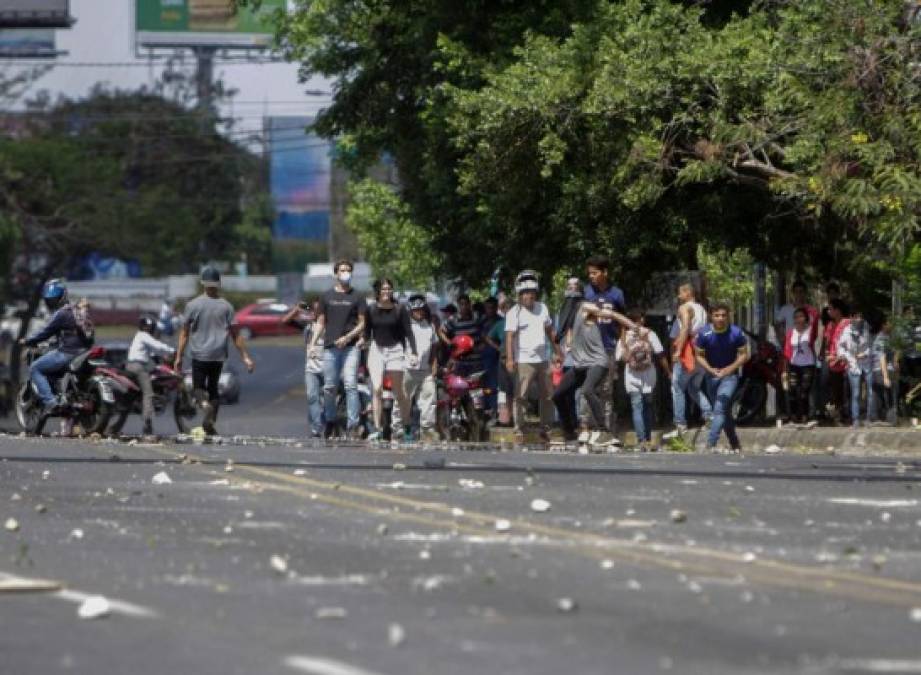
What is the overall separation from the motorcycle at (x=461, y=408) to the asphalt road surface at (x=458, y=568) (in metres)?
9.51

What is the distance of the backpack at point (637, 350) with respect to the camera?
2547cm

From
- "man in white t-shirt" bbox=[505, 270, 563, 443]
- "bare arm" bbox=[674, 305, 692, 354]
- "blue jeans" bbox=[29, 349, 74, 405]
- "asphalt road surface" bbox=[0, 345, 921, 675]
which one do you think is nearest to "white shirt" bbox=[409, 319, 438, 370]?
"man in white t-shirt" bbox=[505, 270, 563, 443]

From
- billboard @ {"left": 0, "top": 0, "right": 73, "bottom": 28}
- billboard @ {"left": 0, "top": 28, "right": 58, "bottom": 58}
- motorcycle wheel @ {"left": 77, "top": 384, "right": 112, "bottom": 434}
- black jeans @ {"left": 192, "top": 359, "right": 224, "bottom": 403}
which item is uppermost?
billboard @ {"left": 0, "top": 28, "right": 58, "bottom": 58}

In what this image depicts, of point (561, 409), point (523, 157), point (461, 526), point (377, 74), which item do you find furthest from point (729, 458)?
point (377, 74)

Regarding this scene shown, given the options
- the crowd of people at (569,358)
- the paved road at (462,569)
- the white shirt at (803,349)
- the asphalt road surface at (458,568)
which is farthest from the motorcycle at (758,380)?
the paved road at (462,569)

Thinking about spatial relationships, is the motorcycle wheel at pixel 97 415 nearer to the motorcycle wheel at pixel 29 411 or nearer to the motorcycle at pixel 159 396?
the motorcycle at pixel 159 396

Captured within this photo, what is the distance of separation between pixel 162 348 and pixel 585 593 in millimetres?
19256

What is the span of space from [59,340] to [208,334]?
2156 millimetres

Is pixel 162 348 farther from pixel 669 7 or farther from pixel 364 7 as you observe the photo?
pixel 364 7

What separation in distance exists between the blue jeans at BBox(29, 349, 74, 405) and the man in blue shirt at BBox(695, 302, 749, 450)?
23.8ft

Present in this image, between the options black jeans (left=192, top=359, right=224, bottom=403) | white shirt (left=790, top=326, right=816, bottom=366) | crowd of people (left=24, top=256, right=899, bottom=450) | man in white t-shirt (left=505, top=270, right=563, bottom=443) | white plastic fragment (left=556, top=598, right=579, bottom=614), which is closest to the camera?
white plastic fragment (left=556, top=598, right=579, bottom=614)

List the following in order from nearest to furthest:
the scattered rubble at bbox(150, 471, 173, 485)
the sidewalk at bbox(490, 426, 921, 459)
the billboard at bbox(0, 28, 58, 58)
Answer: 1. the scattered rubble at bbox(150, 471, 173, 485)
2. the sidewalk at bbox(490, 426, 921, 459)
3. the billboard at bbox(0, 28, 58, 58)

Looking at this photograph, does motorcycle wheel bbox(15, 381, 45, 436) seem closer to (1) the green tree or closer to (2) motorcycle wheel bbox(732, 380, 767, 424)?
(2) motorcycle wheel bbox(732, 380, 767, 424)

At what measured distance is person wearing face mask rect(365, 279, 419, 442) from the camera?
25109mm
